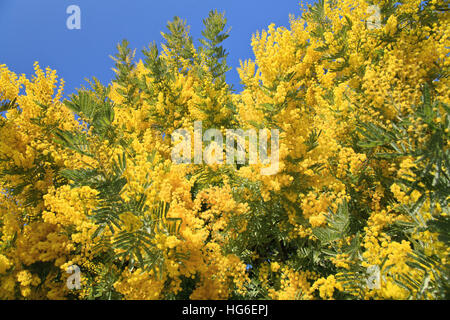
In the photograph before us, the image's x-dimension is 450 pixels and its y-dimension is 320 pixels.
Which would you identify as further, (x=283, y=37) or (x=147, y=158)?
(x=283, y=37)

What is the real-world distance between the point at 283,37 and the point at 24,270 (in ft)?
23.2

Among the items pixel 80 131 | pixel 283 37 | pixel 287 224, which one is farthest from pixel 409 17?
pixel 80 131

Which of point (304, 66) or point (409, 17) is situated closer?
point (409, 17)

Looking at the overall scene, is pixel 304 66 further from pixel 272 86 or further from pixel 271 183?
pixel 271 183

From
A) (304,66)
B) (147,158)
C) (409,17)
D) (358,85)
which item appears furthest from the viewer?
(304,66)

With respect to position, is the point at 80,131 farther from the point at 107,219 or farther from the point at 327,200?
the point at 327,200

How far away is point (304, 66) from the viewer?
9031mm

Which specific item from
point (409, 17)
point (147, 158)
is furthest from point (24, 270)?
point (409, 17)

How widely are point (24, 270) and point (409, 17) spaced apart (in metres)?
9.80

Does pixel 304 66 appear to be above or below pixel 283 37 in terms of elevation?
above

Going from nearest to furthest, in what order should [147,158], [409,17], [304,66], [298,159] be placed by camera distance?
[147,158], [298,159], [409,17], [304,66]
